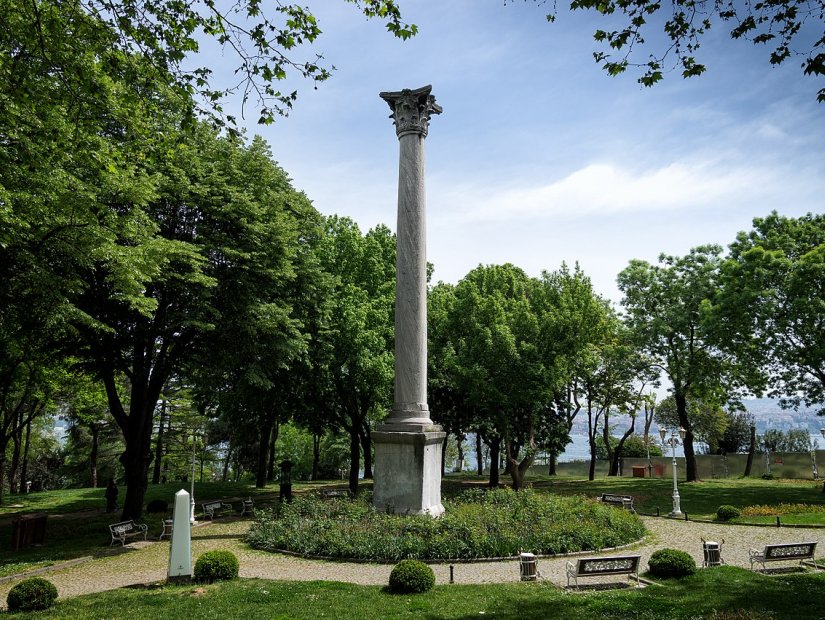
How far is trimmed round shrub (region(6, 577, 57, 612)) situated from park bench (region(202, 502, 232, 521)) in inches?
519

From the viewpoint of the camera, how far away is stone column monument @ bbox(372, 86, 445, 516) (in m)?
17.6

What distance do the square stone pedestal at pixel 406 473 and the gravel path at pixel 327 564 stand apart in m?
3.24

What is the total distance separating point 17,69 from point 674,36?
437 inches

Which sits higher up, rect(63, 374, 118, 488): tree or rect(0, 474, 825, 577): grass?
rect(63, 374, 118, 488): tree

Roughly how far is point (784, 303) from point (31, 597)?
1289 inches

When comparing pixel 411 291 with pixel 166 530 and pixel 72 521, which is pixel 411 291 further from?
pixel 72 521

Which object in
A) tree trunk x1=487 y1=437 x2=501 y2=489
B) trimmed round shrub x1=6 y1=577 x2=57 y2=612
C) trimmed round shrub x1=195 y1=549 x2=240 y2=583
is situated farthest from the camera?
tree trunk x1=487 y1=437 x2=501 y2=489

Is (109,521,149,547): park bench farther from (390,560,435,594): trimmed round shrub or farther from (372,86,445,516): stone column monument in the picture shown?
(390,560,435,594): trimmed round shrub

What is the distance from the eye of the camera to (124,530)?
1852 cm

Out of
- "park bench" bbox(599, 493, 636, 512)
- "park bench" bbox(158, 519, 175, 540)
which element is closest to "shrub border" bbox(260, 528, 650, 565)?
"park bench" bbox(158, 519, 175, 540)

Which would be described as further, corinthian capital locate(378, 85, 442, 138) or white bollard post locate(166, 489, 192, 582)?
corinthian capital locate(378, 85, 442, 138)

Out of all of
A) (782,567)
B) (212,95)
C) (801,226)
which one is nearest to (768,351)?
(801,226)

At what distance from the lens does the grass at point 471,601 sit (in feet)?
31.3

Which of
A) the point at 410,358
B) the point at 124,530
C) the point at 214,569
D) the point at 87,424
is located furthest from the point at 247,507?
the point at 87,424
